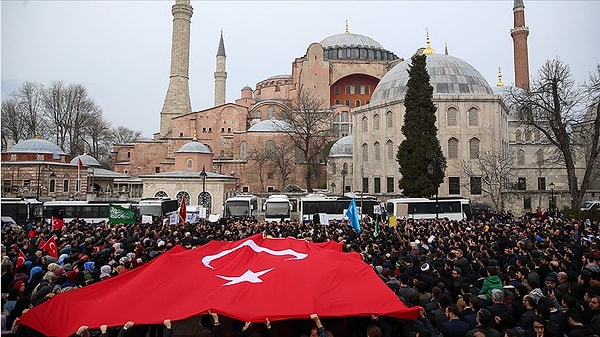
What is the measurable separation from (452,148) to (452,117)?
233cm

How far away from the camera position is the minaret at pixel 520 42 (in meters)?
55.0

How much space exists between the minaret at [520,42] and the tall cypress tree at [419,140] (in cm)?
3054

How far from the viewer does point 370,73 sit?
62.4 metres

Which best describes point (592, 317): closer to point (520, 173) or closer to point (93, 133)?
point (520, 173)

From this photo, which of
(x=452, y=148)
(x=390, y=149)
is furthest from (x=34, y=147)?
(x=452, y=148)

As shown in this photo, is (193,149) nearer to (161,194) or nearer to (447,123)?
(161,194)

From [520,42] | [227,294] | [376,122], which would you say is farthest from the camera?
[520,42]

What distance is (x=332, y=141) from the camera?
175ft

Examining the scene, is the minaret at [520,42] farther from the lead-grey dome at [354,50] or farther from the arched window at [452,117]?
the arched window at [452,117]

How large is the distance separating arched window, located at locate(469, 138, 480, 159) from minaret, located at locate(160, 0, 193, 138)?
3492cm

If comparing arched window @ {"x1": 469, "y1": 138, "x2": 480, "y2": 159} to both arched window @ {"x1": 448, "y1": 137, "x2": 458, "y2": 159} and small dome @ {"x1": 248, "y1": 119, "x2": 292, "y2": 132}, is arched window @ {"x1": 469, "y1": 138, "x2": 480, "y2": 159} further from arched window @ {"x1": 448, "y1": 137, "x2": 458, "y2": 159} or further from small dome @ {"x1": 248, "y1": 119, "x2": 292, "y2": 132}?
small dome @ {"x1": 248, "y1": 119, "x2": 292, "y2": 132}

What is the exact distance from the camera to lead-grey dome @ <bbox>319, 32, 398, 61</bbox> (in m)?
66.8

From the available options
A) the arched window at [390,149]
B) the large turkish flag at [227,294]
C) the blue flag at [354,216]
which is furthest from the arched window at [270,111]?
the large turkish flag at [227,294]

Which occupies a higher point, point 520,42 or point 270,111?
point 520,42
